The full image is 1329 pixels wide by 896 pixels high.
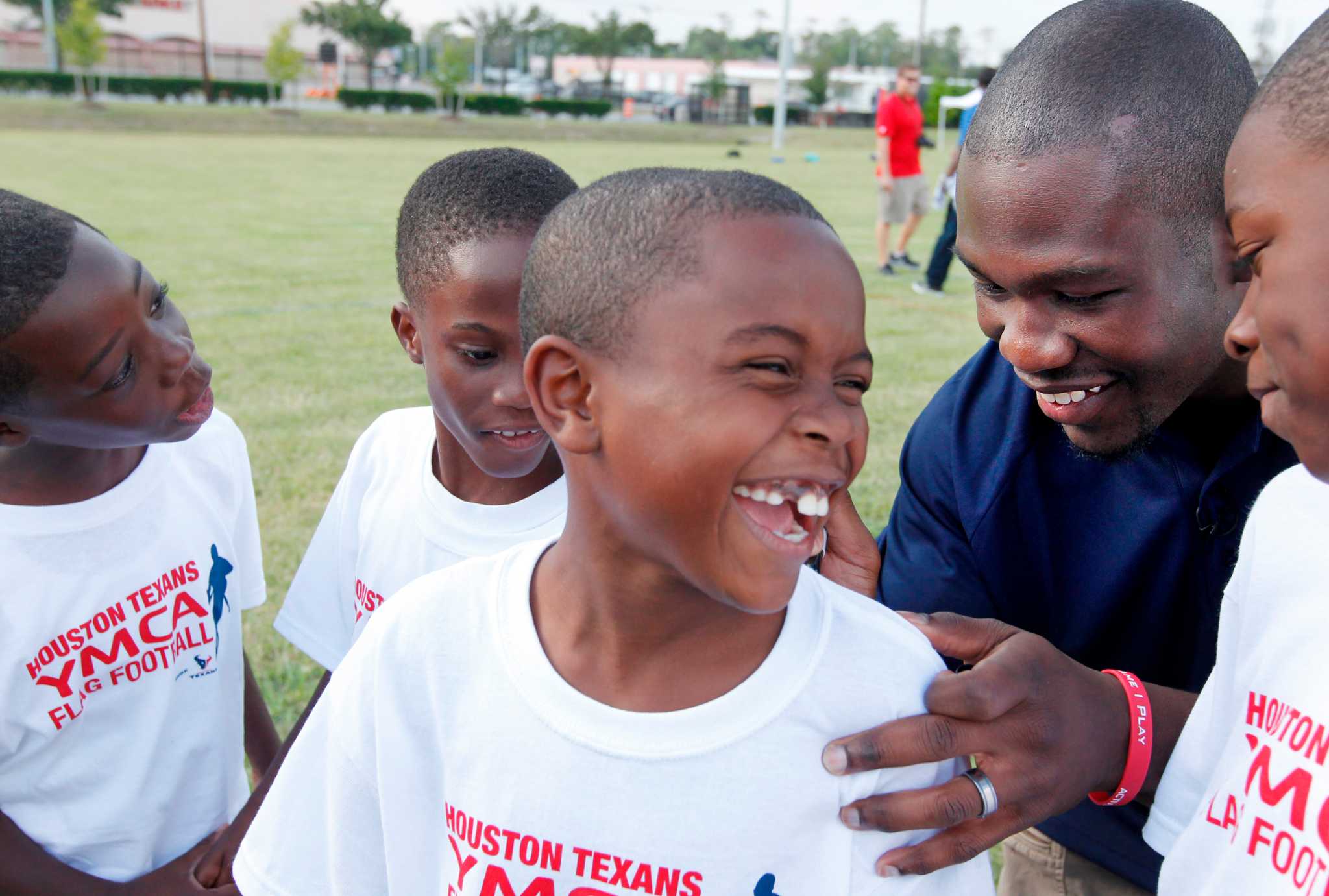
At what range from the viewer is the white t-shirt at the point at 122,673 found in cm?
226

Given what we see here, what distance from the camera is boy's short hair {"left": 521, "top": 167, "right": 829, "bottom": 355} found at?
149 centimetres

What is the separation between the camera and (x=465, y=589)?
1699 mm

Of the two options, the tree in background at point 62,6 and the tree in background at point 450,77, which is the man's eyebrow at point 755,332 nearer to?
the tree in background at point 450,77

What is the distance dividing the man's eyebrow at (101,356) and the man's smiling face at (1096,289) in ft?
5.47

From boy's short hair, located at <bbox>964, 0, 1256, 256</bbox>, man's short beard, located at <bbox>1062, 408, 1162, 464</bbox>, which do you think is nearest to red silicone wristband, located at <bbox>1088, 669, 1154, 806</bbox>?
man's short beard, located at <bbox>1062, 408, 1162, 464</bbox>

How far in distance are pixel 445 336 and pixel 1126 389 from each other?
128 centimetres

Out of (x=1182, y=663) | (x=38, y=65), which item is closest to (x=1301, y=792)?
(x=1182, y=663)

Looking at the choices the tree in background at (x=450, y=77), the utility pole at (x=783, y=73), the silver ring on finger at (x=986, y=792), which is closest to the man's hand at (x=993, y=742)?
the silver ring on finger at (x=986, y=792)

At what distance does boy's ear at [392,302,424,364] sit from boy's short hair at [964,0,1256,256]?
1.20 m

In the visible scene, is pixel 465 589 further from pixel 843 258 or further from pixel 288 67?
pixel 288 67

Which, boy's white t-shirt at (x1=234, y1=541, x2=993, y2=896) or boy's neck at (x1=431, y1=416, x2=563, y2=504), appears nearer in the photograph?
boy's white t-shirt at (x1=234, y1=541, x2=993, y2=896)

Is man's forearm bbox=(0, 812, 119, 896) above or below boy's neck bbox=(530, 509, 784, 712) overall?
below

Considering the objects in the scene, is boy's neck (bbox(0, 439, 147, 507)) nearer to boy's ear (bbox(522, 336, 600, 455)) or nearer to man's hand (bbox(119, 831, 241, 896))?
man's hand (bbox(119, 831, 241, 896))

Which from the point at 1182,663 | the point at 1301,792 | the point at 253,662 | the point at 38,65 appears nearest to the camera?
the point at 1301,792
